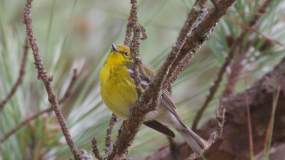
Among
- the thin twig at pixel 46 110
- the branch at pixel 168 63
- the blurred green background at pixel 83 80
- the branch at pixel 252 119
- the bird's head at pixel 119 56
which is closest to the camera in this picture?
the branch at pixel 168 63

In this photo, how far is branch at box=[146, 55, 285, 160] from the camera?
4.91 ft

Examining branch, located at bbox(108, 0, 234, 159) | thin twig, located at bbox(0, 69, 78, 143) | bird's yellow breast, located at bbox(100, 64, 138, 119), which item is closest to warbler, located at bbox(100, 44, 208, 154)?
bird's yellow breast, located at bbox(100, 64, 138, 119)

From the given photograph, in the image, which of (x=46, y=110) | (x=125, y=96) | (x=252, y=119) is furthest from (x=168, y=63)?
(x=125, y=96)

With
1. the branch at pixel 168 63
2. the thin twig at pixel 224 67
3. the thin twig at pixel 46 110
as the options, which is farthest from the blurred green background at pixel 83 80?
the branch at pixel 168 63

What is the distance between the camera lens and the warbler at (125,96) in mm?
1585

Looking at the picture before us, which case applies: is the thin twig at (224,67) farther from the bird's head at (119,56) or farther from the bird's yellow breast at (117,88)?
the bird's head at (119,56)

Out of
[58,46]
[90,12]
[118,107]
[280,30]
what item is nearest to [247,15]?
[280,30]

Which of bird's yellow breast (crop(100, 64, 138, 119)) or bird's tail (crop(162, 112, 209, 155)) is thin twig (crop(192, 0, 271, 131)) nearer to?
bird's tail (crop(162, 112, 209, 155))

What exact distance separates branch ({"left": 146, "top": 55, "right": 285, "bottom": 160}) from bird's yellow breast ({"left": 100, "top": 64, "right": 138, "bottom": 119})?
0.25 meters

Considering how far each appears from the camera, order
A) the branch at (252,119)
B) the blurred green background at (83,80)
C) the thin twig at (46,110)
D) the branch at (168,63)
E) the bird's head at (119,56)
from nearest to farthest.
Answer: the branch at (168,63) < the thin twig at (46,110) < the branch at (252,119) < the blurred green background at (83,80) < the bird's head at (119,56)

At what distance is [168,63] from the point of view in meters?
0.91

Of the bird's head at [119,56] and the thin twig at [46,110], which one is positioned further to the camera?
the bird's head at [119,56]

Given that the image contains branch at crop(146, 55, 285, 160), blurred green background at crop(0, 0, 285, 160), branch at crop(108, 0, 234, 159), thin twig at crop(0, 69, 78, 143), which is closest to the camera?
branch at crop(108, 0, 234, 159)

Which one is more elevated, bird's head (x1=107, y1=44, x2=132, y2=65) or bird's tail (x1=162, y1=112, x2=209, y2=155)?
bird's head (x1=107, y1=44, x2=132, y2=65)
